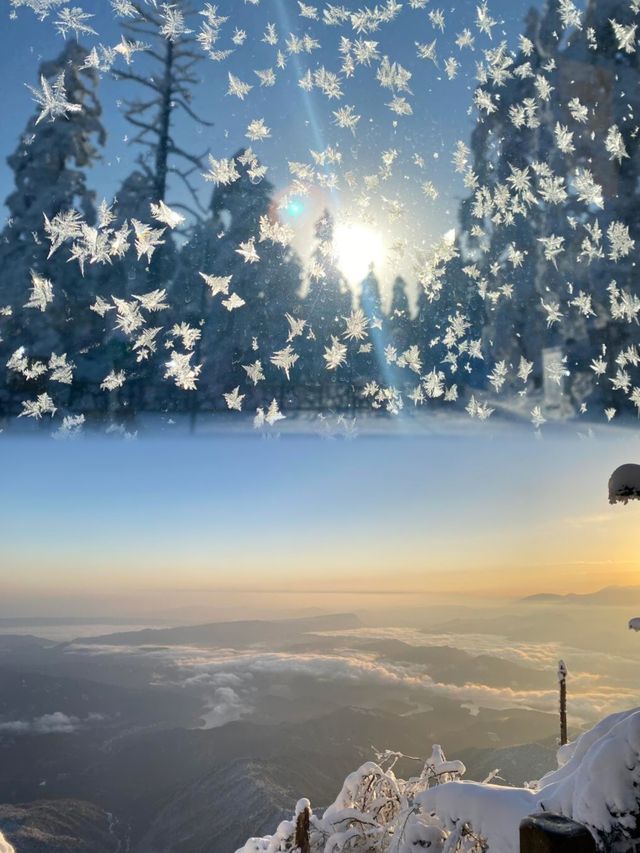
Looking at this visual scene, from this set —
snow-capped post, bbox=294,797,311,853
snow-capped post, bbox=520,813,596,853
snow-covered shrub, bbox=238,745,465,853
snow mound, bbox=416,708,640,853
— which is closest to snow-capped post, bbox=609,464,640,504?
snow mound, bbox=416,708,640,853

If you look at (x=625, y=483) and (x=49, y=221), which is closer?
(x=625, y=483)

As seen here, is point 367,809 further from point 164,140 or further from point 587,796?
point 164,140

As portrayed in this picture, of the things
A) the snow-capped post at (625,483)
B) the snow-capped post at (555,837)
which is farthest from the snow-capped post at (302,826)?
the snow-capped post at (625,483)

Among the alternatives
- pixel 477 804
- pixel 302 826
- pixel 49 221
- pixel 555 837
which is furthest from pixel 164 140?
pixel 555 837

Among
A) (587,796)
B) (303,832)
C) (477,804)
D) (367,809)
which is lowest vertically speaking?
(303,832)

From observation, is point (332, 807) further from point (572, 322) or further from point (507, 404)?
point (572, 322)

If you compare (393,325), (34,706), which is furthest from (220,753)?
(393,325)
